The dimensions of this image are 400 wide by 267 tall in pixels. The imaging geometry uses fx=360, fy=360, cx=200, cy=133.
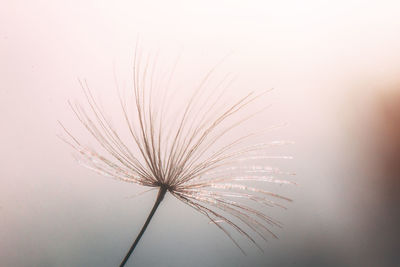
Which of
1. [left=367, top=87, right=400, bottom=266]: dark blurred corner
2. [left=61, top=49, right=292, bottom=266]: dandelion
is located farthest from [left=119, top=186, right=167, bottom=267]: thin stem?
[left=367, top=87, right=400, bottom=266]: dark blurred corner

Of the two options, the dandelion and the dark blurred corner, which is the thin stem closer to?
the dandelion

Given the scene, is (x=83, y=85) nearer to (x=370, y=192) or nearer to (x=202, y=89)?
(x=202, y=89)

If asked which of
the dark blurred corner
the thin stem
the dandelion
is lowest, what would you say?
the thin stem

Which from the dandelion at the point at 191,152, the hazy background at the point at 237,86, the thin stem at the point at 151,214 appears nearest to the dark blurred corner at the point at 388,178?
the hazy background at the point at 237,86

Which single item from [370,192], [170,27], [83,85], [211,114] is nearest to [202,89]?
[211,114]

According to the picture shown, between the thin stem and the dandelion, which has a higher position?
the dandelion

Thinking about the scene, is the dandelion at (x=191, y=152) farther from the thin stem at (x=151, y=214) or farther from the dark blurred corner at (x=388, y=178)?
the dark blurred corner at (x=388, y=178)

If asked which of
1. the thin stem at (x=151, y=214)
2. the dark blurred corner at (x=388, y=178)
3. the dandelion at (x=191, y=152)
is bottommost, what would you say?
the thin stem at (x=151, y=214)
